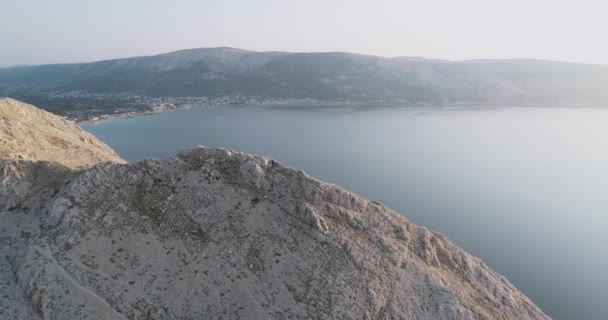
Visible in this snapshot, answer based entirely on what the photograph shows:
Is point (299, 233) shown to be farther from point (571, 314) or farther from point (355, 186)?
point (355, 186)

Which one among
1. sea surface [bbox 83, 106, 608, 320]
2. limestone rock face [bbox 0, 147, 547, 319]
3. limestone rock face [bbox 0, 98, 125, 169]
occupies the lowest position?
sea surface [bbox 83, 106, 608, 320]

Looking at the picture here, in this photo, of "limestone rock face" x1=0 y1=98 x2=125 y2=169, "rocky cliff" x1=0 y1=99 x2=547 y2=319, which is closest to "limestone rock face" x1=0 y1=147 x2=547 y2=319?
A: "rocky cliff" x1=0 y1=99 x2=547 y2=319

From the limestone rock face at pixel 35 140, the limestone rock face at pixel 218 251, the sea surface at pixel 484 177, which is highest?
the limestone rock face at pixel 35 140

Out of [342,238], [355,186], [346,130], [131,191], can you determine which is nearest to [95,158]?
[131,191]

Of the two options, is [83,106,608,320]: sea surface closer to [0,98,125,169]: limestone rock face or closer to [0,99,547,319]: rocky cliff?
[0,99,547,319]: rocky cliff

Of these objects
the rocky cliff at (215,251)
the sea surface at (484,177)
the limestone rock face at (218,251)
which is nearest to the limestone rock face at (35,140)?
the rocky cliff at (215,251)

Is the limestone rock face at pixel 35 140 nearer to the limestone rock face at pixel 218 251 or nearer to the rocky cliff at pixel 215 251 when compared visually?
the rocky cliff at pixel 215 251
